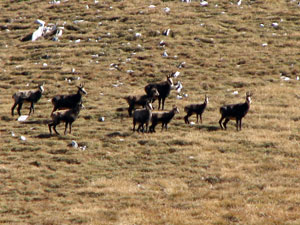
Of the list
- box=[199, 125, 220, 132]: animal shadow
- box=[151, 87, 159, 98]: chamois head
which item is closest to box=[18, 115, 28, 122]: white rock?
box=[151, 87, 159, 98]: chamois head

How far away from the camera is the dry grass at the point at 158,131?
1798 centimetres

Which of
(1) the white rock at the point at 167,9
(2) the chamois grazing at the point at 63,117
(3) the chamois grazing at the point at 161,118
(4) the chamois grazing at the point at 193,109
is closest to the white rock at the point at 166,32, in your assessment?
(1) the white rock at the point at 167,9

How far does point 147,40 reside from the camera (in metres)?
45.6

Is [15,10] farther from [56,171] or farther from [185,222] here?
[185,222]

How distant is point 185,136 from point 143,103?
429 cm

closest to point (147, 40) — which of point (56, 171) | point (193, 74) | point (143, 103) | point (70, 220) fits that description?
point (193, 74)

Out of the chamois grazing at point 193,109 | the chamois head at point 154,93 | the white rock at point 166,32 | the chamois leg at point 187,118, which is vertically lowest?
the chamois leg at point 187,118

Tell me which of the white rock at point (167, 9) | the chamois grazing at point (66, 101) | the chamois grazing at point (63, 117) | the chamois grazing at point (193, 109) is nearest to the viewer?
the chamois grazing at point (63, 117)

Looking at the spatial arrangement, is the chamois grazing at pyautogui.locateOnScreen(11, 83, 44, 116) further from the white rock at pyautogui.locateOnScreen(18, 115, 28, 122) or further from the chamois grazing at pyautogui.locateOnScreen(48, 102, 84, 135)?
the chamois grazing at pyautogui.locateOnScreen(48, 102, 84, 135)

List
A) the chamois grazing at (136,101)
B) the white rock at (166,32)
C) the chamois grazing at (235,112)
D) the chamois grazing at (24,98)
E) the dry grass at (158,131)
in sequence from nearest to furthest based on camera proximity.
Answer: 1. the dry grass at (158,131)
2. the chamois grazing at (235,112)
3. the chamois grazing at (136,101)
4. the chamois grazing at (24,98)
5. the white rock at (166,32)

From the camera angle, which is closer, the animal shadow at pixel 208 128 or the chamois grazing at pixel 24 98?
the animal shadow at pixel 208 128

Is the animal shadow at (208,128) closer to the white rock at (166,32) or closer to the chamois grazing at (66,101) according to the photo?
the chamois grazing at (66,101)

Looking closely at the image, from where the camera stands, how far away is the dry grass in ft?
59.0

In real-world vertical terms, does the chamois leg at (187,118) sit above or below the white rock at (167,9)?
below
